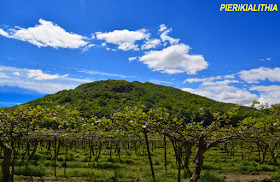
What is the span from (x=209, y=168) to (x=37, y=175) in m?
11.3

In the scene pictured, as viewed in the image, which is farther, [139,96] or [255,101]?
[139,96]

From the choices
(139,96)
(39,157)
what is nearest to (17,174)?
(39,157)

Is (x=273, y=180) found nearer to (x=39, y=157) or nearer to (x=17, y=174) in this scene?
(x=17, y=174)

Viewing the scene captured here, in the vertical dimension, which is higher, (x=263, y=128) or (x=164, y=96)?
(x=164, y=96)

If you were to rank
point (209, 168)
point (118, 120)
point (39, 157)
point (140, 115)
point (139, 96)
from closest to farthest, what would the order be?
point (140, 115), point (118, 120), point (209, 168), point (39, 157), point (139, 96)

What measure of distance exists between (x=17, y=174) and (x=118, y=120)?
7.28 meters

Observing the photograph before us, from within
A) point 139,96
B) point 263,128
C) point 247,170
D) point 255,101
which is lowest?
point 247,170

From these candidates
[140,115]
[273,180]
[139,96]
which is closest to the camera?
[140,115]

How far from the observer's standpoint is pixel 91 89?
11900cm

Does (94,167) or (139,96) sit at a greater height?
(139,96)

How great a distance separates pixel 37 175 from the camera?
36.2ft

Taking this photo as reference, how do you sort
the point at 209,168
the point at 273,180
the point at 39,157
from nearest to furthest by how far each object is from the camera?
the point at 273,180 < the point at 209,168 < the point at 39,157

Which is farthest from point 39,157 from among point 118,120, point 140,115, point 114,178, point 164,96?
point 164,96

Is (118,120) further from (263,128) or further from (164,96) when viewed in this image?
(164,96)
